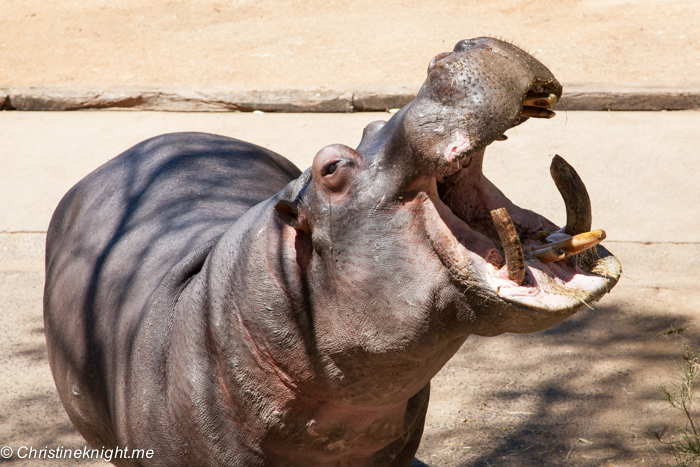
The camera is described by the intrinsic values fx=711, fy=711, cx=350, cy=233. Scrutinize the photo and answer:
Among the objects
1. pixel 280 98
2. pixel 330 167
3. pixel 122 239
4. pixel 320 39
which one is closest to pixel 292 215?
pixel 330 167

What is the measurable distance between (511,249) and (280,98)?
6534 millimetres

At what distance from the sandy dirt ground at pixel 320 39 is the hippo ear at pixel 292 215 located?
21.3 ft

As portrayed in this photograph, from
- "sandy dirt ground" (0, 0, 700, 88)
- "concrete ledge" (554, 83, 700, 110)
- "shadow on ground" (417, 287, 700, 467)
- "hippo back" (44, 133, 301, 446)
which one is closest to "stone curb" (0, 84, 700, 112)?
"concrete ledge" (554, 83, 700, 110)

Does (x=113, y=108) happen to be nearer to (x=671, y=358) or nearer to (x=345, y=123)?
(x=345, y=123)

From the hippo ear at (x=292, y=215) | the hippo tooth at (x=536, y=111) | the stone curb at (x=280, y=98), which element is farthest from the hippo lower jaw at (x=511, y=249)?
the stone curb at (x=280, y=98)

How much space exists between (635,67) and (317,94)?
3704 mm

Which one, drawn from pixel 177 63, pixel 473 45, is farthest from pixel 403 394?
pixel 177 63

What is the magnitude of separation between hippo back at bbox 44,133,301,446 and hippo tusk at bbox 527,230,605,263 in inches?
43.5

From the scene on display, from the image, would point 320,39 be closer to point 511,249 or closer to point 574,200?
point 574,200

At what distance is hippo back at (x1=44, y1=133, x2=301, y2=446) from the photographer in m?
2.39

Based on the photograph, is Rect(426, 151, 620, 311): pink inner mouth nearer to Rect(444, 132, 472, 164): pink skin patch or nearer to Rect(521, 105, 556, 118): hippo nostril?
Rect(444, 132, 472, 164): pink skin patch

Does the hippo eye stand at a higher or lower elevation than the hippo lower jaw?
higher

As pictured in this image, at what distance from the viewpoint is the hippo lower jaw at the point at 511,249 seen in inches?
57.2

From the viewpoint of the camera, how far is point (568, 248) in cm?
152
